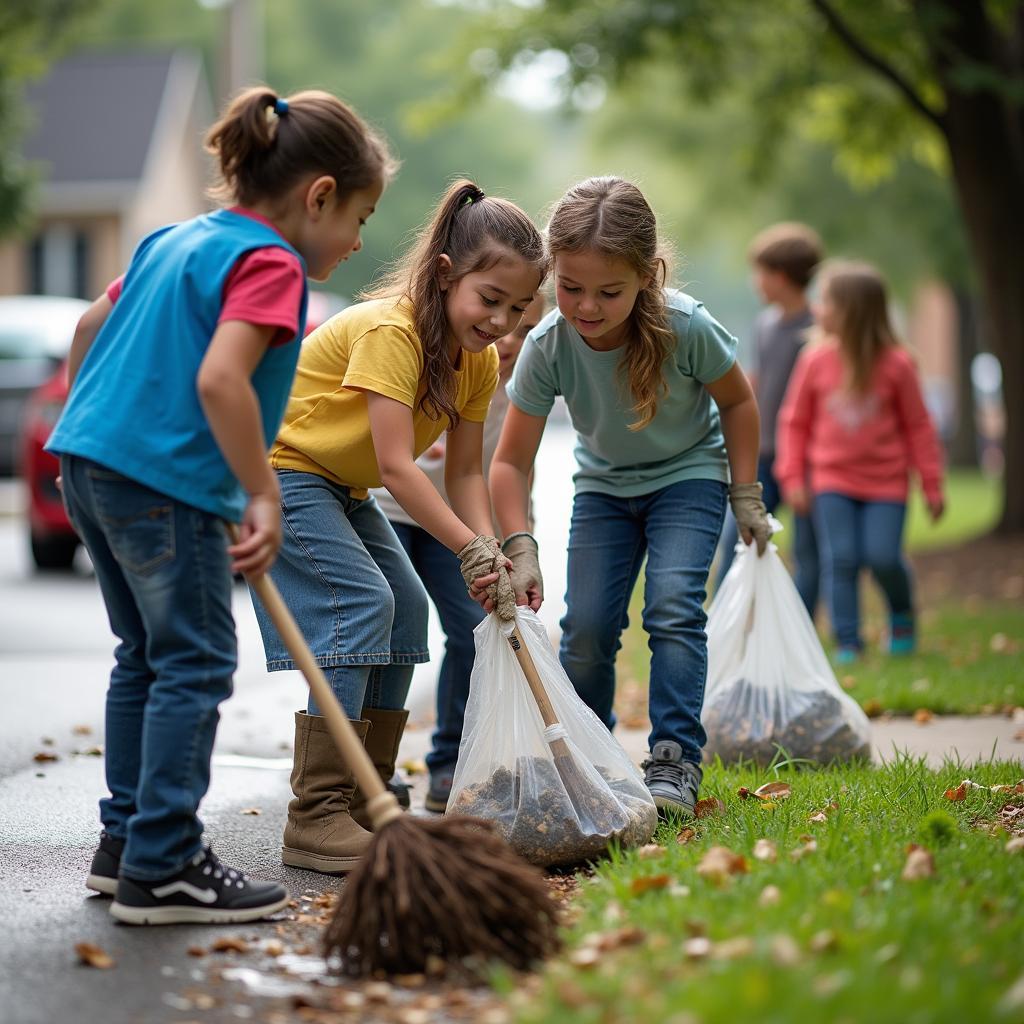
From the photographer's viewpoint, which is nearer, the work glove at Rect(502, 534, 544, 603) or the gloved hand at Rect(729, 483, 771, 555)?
the work glove at Rect(502, 534, 544, 603)

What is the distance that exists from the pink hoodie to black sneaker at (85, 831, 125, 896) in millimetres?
4451

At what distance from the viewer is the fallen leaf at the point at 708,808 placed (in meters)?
4.04

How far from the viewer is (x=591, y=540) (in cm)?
441

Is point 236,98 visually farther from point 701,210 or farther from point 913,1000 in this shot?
point 701,210

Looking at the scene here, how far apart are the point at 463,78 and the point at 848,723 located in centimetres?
871

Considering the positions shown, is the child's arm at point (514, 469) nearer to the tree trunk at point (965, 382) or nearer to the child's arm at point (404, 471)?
the child's arm at point (404, 471)

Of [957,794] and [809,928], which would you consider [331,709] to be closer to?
[809,928]

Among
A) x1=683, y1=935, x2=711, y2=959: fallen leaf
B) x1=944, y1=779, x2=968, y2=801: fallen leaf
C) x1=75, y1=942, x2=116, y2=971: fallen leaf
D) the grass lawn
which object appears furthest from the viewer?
the grass lawn

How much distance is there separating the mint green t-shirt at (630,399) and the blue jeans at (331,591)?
2.19 ft

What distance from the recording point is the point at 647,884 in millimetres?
3213

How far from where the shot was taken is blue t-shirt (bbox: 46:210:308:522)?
3.15 metres

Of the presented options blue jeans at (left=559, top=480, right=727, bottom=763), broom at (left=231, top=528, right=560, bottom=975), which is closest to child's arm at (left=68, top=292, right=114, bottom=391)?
broom at (left=231, top=528, right=560, bottom=975)

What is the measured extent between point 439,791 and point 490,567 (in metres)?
1.04

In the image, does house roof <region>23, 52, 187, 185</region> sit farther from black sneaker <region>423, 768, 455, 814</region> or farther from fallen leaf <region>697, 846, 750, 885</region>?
fallen leaf <region>697, 846, 750, 885</region>
